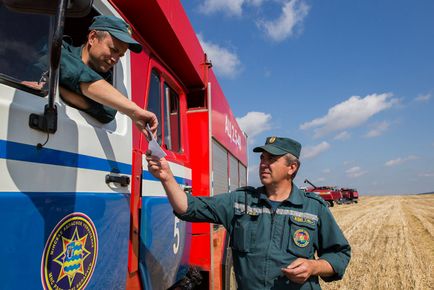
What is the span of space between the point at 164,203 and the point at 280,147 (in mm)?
812

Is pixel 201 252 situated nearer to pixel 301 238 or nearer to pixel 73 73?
pixel 301 238

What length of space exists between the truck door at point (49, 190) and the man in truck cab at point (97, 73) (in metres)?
0.06

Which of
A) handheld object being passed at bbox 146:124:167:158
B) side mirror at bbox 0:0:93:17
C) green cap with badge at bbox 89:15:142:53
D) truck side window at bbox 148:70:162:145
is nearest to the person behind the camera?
side mirror at bbox 0:0:93:17

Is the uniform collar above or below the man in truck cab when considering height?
below

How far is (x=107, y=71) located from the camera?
6.34 feet

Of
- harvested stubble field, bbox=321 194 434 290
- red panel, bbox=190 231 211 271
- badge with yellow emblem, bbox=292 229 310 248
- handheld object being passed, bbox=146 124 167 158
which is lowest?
harvested stubble field, bbox=321 194 434 290

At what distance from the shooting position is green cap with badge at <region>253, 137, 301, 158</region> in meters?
2.35

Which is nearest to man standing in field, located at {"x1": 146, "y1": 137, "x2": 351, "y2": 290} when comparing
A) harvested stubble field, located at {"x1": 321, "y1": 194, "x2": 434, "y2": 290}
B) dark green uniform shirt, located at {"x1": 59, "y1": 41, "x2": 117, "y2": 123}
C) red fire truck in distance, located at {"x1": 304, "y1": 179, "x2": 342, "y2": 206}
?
dark green uniform shirt, located at {"x1": 59, "y1": 41, "x2": 117, "y2": 123}

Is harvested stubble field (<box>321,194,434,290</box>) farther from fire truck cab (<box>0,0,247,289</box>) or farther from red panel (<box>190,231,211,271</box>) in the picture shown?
fire truck cab (<box>0,0,247,289</box>)

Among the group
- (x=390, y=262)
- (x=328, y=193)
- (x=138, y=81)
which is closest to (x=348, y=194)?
(x=328, y=193)

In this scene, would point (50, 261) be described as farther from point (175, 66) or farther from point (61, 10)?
point (175, 66)

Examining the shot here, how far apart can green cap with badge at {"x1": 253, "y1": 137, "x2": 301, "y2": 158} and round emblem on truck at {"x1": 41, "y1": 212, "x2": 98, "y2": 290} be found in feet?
3.91

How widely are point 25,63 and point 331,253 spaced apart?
6.03 feet

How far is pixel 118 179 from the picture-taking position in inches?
69.9
